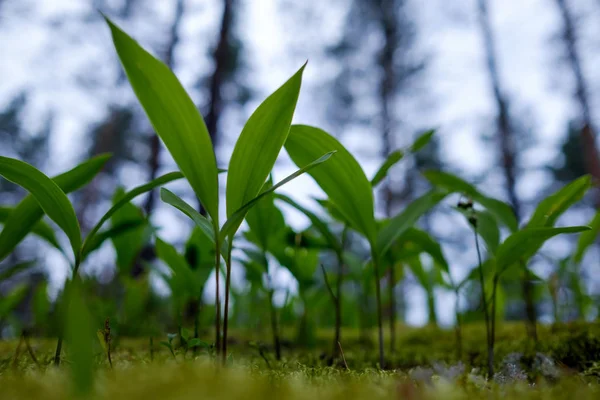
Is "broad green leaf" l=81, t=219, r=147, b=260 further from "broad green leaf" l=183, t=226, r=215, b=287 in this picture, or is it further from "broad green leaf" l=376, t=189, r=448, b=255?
"broad green leaf" l=376, t=189, r=448, b=255

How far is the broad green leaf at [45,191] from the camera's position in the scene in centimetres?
66

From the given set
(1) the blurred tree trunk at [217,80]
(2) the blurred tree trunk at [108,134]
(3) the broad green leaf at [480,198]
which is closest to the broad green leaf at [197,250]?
(3) the broad green leaf at [480,198]

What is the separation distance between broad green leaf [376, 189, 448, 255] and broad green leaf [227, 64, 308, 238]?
1.30ft

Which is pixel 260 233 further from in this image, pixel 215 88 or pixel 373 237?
pixel 215 88

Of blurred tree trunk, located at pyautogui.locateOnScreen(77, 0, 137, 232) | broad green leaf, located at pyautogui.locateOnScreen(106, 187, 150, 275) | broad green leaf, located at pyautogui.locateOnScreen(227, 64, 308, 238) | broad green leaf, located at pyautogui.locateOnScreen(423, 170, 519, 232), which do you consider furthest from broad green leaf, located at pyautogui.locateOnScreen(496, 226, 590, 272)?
blurred tree trunk, located at pyautogui.locateOnScreen(77, 0, 137, 232)

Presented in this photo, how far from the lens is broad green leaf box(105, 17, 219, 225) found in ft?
1.70

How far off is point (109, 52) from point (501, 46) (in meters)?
6.88

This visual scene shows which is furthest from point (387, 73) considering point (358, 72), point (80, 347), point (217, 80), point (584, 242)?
point (80, 347)

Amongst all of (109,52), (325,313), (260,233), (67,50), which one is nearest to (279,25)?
(109,52)

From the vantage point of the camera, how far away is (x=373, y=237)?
35.0 inches

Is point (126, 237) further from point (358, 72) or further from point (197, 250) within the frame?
point (358, 72)

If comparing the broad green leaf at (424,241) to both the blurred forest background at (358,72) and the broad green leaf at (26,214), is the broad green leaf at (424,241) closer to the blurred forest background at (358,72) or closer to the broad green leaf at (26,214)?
the broad green leaf at (26,214)

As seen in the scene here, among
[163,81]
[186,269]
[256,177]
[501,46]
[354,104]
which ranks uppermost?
[501,46]

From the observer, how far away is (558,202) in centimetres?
91
